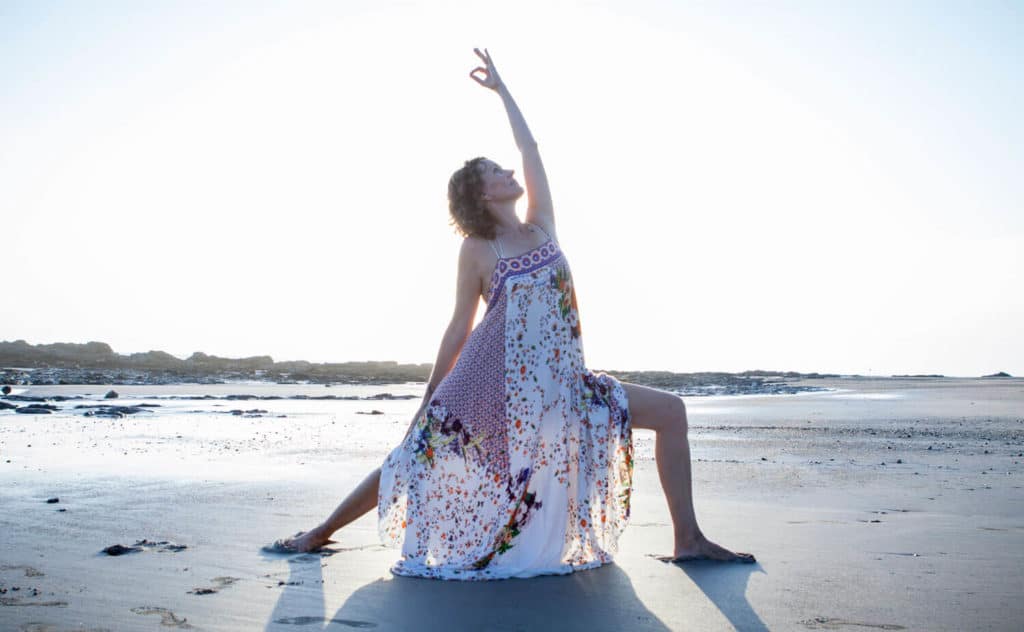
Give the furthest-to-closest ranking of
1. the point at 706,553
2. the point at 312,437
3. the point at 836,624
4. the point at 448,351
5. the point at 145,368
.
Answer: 1. the point at 145,368
2. the point at 312,437
3. the point at 448,351
4. the point at 706,553
5. the point at 836,624

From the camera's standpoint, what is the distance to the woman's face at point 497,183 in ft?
13.0

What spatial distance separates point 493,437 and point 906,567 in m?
1.69

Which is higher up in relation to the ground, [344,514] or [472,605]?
[344,514]

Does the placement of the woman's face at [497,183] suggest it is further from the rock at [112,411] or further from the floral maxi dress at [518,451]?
the rock at [112,411]

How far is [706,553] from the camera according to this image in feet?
12.2

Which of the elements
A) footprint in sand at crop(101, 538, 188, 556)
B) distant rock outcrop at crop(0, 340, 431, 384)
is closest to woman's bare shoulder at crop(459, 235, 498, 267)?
A: footprint in sand at crop(101, 538, 188, 556)

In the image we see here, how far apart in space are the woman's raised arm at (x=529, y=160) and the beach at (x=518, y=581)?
1556mm

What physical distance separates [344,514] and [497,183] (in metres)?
1.63

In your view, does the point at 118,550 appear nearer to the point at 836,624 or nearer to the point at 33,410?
the point at 836,624

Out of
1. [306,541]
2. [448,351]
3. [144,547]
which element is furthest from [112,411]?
[448,351]

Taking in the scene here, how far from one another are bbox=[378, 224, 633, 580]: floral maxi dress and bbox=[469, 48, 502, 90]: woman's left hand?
92cm

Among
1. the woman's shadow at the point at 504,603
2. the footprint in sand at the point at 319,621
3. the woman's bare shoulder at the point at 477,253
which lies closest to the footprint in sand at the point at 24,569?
the woman's shadow at the point at 504,603

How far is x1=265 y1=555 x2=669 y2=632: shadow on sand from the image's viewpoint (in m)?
2.81

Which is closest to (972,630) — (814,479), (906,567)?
(906,567)
